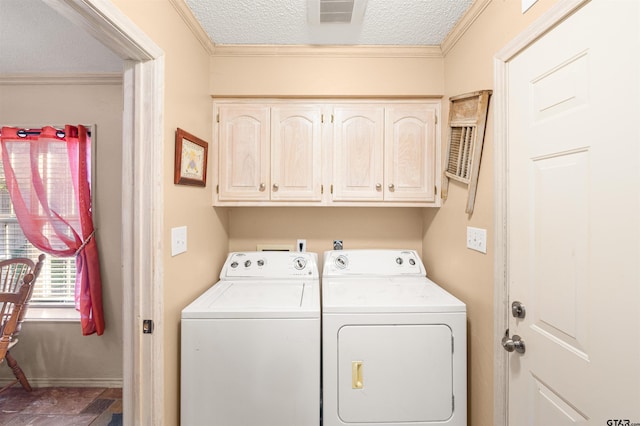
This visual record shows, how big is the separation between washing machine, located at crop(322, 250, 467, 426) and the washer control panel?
0.57m

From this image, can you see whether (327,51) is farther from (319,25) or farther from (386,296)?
(386,296)

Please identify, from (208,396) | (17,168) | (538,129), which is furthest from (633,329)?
(17,168)

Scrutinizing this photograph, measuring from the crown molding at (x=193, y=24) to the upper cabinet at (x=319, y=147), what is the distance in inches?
13.7

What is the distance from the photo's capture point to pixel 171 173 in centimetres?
134

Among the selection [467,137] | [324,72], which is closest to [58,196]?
[324,72]

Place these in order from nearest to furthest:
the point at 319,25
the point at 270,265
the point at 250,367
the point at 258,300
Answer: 1. the point at 250,367
2. the point at 258,300
3. the point at 319,25
4. the point at 270,265

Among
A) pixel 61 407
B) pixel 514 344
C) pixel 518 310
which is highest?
pixel 518 310

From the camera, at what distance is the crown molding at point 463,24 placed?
1.38 m

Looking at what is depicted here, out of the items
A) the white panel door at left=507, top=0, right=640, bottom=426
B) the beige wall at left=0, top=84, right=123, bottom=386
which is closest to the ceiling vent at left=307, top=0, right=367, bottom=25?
the white panel door at left=507, top=0, right=640, bottom=426

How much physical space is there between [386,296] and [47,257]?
2.84 m

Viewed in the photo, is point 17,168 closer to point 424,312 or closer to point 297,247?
point 297,247

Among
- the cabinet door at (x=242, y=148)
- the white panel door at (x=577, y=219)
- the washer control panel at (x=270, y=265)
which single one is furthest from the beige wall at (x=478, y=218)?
the cabinet door at (x=242, y=148)

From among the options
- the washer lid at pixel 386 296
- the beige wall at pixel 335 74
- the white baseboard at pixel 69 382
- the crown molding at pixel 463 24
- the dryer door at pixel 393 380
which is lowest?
the white baseboard at pixel 69 382

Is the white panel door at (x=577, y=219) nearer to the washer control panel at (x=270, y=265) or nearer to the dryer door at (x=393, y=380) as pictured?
the dryer door at (x=393, y=380)
